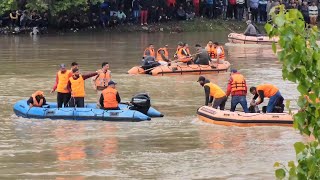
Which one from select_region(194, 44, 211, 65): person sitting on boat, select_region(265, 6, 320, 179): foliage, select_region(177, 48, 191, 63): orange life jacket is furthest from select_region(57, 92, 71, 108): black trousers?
select_region(265, 6, 320, 179): foliage

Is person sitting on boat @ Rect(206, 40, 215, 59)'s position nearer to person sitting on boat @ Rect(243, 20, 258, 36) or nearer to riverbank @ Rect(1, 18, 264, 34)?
person sitting on boat @ Rect(243, 20, 258, 36)

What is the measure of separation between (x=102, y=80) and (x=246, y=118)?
4.48m

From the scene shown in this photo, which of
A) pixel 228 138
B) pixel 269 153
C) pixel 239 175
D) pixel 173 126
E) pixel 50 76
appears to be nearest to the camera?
pixel 239 175

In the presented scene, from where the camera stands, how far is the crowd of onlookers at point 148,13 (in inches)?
1858

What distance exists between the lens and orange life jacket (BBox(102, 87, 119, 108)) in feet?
66.1

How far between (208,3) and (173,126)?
3171 cm

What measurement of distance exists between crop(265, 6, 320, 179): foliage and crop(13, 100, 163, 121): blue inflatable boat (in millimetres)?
14396

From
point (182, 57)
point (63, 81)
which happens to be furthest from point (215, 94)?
point (182, 57)

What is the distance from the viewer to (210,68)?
103 ft

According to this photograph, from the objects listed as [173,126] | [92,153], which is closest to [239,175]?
[92,153]

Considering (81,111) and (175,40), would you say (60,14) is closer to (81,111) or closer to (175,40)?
(175,40)

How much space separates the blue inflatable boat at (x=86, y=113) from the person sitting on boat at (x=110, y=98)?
15cm

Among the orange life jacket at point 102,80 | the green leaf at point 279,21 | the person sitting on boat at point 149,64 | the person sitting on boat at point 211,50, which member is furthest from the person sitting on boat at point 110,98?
the green leaf at point 279,21

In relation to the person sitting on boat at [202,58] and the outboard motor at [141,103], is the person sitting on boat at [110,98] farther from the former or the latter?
the person sitting on boat at [202,58]
